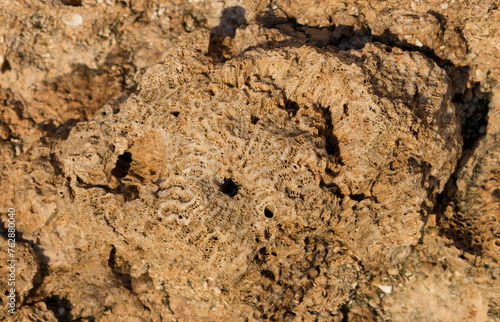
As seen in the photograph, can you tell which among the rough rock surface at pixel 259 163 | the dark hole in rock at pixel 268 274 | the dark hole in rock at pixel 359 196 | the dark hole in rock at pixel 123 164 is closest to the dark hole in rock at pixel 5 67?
the rough rock surface at pixel 259 163

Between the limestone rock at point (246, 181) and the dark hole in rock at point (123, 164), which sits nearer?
the limestone rock at point (246, 181)

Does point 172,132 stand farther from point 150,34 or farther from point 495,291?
point 495,291

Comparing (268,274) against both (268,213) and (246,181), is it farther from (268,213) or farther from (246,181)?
(246,181)

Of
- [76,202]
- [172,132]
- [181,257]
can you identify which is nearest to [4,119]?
[76,202]

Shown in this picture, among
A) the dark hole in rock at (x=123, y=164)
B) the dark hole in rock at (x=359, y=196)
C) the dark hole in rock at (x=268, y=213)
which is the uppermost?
the dark hole in rock at (x=359, y=196)

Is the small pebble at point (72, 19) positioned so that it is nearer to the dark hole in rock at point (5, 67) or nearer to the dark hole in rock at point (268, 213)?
the dark hole in rock at point (5, 67)

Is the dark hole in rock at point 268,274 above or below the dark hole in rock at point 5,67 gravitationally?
below

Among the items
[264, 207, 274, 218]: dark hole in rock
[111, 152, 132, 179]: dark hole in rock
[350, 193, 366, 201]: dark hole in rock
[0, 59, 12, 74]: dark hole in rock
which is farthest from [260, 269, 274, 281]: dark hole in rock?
[0, 59, 12, 74]: dark hole in rock
